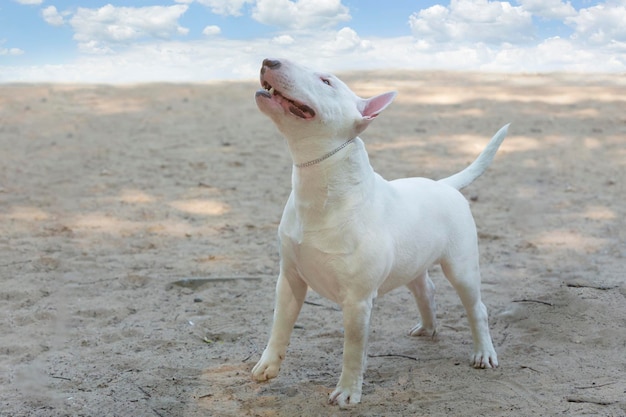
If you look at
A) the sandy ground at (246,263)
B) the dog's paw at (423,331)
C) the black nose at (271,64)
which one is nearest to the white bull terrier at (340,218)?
the black nose at (271,64)

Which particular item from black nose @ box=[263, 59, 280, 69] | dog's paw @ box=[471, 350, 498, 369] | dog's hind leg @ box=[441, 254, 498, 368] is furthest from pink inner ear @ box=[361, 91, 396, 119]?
dog's paw @ box=[471, 350, 498, 369]

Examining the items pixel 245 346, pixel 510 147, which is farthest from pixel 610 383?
pixel 510 147

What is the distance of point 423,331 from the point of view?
435 centimetres

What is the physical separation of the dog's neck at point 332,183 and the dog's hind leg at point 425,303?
1.15 m

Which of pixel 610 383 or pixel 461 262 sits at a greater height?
pixel 461 262

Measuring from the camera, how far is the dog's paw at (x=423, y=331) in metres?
4.32

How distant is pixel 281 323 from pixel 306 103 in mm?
1154

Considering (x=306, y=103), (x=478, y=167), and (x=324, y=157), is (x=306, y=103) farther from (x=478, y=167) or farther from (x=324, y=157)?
(x=478, y=167)

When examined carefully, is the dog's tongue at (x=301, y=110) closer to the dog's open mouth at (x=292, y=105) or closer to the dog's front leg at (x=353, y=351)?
the dog's open mouth at (x=292, y=105)

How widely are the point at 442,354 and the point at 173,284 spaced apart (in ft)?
7.13

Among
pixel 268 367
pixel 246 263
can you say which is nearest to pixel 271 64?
pixel 268 367

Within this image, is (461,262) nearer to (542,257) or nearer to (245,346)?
(245,346)

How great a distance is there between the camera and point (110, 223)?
6.86 meters

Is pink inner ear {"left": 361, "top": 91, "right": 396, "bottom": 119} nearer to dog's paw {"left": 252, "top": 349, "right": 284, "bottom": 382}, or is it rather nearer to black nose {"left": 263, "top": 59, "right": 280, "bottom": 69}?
black nose {"left": 263, "top": 59, "right": 280, "bottom": 69}
